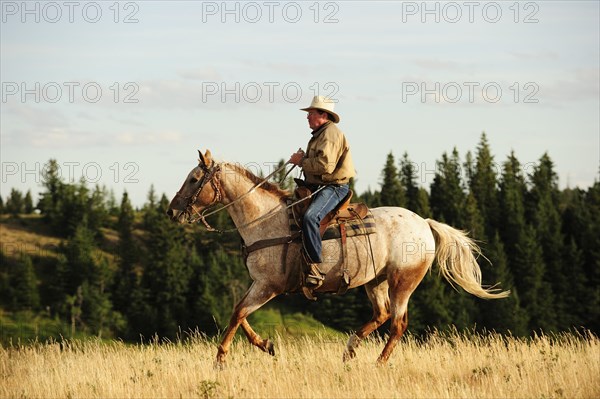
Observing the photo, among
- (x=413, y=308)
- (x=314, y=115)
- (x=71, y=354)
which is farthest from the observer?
(x=413, y=308)

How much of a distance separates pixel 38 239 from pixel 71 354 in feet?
457

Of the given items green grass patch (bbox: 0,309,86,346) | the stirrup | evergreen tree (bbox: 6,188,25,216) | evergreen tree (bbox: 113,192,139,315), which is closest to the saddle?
the stirrup

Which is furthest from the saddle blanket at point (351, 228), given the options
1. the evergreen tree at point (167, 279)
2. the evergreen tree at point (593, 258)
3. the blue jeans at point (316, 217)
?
the evergreen tree at point (593, 258)

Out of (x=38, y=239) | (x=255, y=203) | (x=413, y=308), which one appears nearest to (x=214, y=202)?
(x=255, y=203)

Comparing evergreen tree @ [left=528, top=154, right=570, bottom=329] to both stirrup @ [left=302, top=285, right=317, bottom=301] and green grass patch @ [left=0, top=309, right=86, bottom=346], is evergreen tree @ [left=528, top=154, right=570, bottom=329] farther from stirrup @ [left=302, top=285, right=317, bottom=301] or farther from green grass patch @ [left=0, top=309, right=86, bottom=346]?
stirrup @ [left=302, top=285, right=317, bottom=301]

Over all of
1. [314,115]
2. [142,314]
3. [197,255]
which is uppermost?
[314,115]

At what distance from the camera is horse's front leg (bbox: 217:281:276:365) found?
12062mm

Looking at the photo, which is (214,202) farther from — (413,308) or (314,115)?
(413,308)

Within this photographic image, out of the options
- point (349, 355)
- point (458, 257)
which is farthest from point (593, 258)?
point (349, 355)

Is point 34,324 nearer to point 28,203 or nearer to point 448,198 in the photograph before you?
point 448,198

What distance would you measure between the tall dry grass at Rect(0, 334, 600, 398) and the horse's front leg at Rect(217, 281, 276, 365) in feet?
0.90

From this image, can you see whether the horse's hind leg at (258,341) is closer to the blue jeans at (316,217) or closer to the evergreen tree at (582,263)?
the blue jeans at (316,217)

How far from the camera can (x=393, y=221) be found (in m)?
13.2

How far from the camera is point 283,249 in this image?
1253 cm
